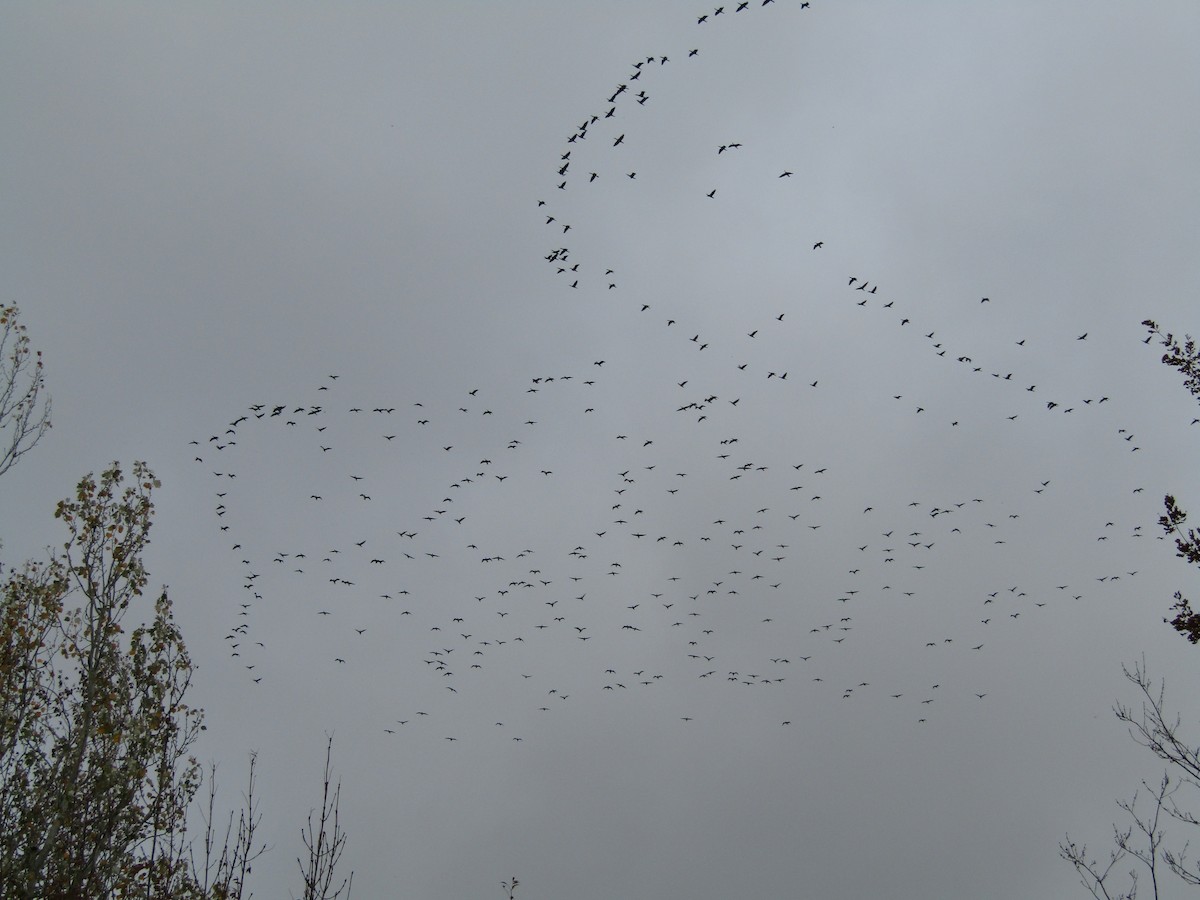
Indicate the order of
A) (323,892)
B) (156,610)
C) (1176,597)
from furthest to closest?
(156,610)
(1176,597)
(323,892)

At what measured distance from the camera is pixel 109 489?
66.1ft

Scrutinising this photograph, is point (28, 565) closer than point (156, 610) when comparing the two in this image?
No

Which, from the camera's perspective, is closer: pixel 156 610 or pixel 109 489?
pixel 156 610

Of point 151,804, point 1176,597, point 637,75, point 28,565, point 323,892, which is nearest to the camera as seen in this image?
point 323,892

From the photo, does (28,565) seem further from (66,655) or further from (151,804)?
(151,804)

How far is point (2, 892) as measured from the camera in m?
15.5

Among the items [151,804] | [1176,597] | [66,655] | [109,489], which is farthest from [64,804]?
[1176,597]

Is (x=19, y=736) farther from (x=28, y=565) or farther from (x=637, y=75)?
(x=637, y=75)

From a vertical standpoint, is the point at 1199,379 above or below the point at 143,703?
above

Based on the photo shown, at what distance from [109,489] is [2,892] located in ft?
28.5

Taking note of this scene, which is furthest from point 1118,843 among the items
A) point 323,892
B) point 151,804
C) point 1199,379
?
point 151,804

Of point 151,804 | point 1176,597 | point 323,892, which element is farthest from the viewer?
point 151,804

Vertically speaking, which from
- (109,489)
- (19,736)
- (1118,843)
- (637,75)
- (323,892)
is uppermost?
(637,75)

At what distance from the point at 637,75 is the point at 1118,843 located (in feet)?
70.1
